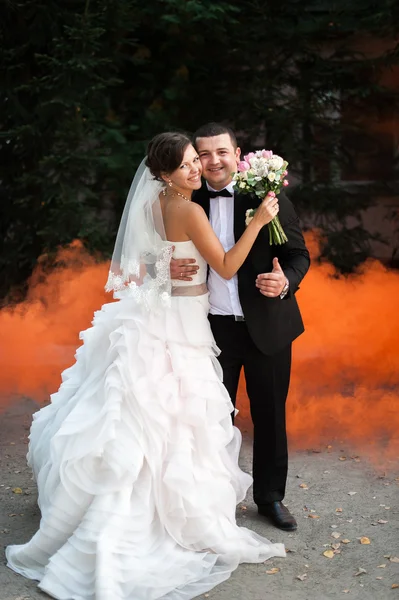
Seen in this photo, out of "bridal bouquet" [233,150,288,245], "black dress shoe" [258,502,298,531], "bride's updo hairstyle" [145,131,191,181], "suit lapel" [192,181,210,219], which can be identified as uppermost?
"bride's updo hairstyle" [145,131,191,181]

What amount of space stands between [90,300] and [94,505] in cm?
576

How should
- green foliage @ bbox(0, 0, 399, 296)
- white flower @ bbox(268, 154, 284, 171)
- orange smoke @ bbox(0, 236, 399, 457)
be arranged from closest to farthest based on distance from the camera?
white flower @ bbox(268, 154, 284, 171) → orange smoke @ bbox(0, 236, 399, 457) → green foliage @ bbox(0, 0, 399, 296)

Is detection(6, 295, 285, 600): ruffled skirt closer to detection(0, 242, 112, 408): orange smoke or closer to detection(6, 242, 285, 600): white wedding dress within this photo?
detection(6, 242, 285, 600): white wedding dress

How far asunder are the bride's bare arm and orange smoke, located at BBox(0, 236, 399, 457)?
233cm

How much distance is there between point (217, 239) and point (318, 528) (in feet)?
5.72

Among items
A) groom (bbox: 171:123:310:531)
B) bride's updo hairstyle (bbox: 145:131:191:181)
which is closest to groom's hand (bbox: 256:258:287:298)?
groom (bbox: 171:123:310:531)

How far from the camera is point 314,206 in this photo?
34.3 ft

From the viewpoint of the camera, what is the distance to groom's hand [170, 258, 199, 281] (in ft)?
14.1

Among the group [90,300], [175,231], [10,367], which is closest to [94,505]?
[175,231]

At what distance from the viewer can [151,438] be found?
402 cm

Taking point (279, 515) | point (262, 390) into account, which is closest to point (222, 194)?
point (262, 390)

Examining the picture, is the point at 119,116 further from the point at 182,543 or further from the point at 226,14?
the point at 182,543

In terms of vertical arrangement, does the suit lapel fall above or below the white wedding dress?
above

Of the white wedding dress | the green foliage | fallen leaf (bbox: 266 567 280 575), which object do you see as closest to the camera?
the white wedding dress
